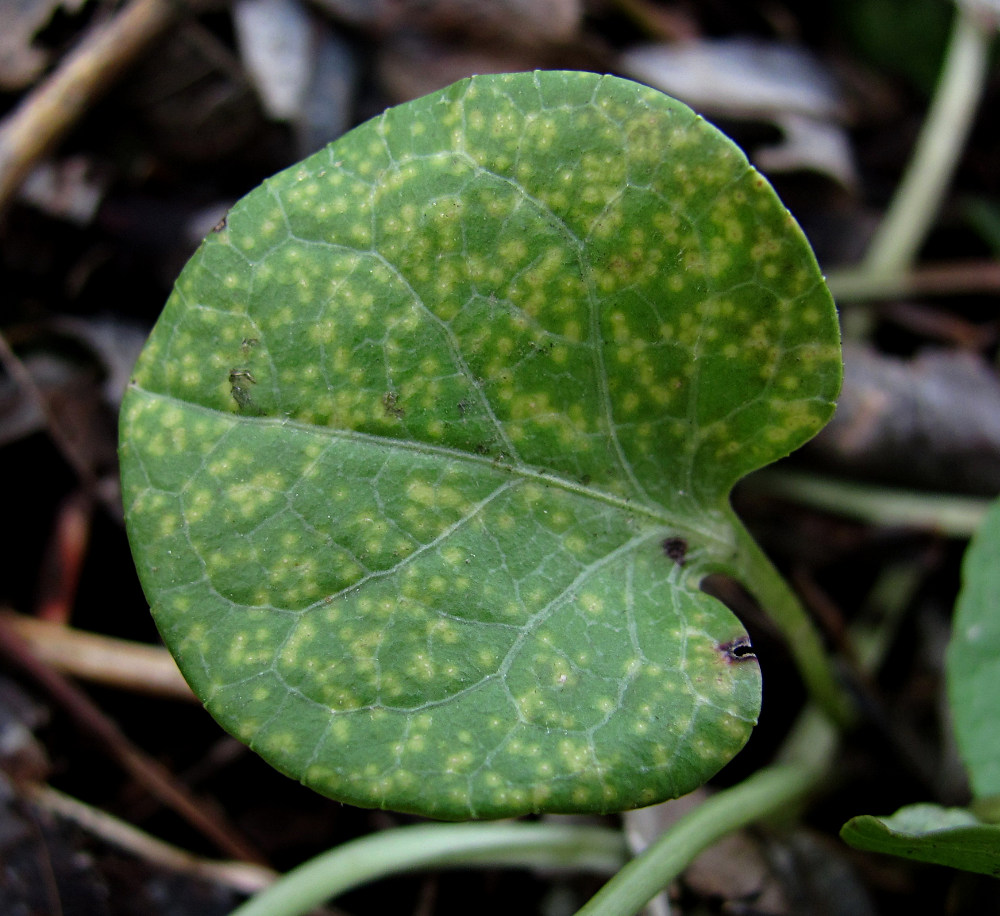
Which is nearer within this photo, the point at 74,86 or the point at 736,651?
the point at 736,651

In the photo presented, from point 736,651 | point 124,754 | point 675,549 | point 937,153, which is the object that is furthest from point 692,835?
point 937,153

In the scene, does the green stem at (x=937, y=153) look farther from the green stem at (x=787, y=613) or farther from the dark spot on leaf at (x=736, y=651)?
the dark spot on leaf at (x=736, y=651)

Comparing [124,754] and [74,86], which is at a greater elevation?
[74,86]

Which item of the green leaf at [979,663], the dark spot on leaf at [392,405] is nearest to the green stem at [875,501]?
the green leaf at [979,663]

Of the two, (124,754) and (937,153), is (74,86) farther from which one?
(937,153)

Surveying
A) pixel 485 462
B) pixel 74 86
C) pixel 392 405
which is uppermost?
pixel 74 86

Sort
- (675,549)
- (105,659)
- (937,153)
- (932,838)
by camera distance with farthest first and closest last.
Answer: (937,153) < (105,659) < (675,549) < (932,838)

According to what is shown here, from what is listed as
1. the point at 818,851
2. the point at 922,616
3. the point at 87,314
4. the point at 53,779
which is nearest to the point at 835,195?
the point at 922,616

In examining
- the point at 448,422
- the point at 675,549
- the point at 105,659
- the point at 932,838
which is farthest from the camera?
the point at 105,659
